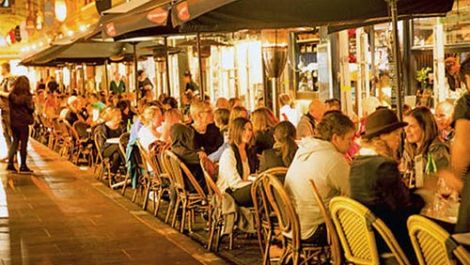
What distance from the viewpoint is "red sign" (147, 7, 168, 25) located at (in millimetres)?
11555

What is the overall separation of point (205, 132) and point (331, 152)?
518 centimetres

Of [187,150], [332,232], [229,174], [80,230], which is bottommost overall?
[80,230]

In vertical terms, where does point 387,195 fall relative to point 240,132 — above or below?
below

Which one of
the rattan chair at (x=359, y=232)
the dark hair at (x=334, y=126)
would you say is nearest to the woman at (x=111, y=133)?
the dark hair at (x=334, y=126)

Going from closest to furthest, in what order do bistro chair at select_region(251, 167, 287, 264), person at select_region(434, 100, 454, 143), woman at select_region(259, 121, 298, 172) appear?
bistro chair at select_region(251, 167, 287, 264), woman at select_region(259, 121, 298, 172), person at select_region(434, 100, 454, 143)

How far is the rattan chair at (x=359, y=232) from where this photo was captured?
5.87m

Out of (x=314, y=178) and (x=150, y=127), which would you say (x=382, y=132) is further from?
(x=150, y=127)

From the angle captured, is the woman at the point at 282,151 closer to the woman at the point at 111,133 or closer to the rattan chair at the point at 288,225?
the rattan chair at the point at 288,225

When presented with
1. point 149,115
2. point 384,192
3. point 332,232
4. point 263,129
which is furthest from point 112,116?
point 384,192

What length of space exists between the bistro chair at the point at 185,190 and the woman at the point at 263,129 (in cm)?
84

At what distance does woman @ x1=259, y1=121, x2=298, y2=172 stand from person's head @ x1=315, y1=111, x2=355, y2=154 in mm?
1551

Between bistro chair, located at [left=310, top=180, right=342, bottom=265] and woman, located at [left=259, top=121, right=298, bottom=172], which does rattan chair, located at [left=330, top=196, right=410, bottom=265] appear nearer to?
bistro chair, located at [left=310, top=180, right=342, bottom=265]

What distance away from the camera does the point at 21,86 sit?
18.8 meters

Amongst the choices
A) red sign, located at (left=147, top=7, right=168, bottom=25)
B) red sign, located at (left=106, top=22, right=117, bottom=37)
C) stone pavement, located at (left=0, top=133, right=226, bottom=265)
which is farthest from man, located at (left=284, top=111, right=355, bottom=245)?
red sign, located at (left=106, top=22, right=117, bottom=37)
